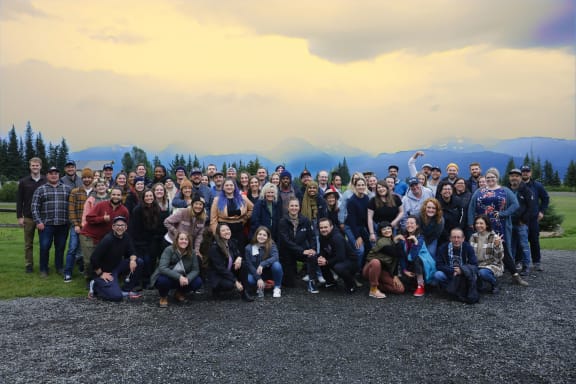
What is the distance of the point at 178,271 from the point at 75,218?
3521 millimetres

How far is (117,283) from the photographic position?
8.60 meters

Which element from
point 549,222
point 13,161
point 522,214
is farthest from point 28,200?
point 13,161

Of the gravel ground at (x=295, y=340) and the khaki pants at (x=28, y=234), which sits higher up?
the khaki pants at (x=28, y=234)

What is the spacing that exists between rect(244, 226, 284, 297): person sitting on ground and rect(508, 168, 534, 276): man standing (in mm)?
6237

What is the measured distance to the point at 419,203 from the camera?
9.66 metres

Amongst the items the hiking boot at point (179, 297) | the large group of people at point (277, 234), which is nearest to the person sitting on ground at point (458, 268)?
the large group of people at point (277, 234)

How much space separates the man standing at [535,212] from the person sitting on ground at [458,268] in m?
3.31

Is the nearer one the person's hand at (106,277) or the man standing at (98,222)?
the person's hand at (106,277)

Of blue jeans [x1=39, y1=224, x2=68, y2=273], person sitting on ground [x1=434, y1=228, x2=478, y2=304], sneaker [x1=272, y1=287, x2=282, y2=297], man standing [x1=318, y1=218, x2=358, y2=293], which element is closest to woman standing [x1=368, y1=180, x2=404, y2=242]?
man standing [x1=318, y1=218, x2=358, y2=293]

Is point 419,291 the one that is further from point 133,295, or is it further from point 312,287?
point 133,295

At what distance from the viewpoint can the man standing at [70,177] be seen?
1084cm

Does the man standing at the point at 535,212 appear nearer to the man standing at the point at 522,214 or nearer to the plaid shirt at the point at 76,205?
the man standing at the point at 522,214

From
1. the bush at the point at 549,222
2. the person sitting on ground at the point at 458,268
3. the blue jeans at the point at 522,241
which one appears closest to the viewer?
the person sitting on ground at the point at 458,268

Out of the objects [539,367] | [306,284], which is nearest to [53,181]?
[306,284]
